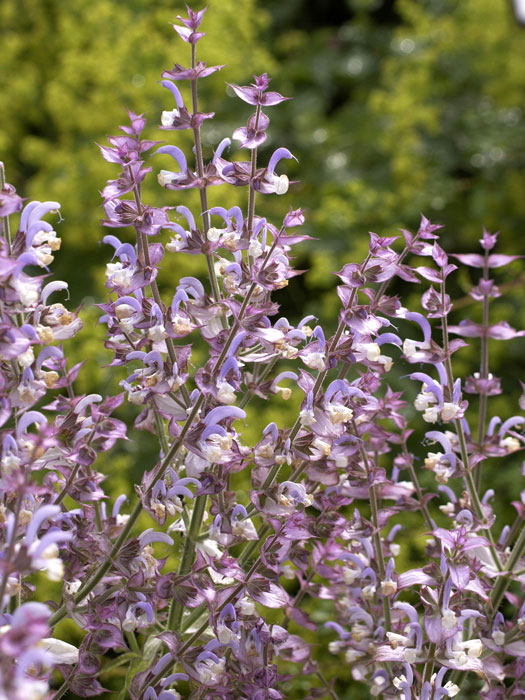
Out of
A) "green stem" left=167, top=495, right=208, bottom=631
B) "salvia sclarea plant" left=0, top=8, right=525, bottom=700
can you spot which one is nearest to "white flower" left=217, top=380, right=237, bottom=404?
"salvia sclarea plant" left=0, top=8, right=525, bottom=700

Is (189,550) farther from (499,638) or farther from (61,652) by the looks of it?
(499,638)

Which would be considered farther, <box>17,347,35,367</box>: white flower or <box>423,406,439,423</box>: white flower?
<box>423,406,439,423</box>: white flower

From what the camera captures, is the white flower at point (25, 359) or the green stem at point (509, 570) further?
the green stem at point (509, 570)

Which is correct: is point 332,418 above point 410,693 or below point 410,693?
above

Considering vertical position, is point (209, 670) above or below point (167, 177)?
below

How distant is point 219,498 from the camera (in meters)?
0.61

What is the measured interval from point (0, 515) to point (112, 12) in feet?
4.61

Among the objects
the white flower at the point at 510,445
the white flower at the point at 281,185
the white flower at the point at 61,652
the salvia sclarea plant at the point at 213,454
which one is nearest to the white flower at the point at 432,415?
the salvia sclarea plant at the point at 213,454

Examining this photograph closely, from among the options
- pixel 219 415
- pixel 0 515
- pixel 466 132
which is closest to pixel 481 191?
pixel 466 132

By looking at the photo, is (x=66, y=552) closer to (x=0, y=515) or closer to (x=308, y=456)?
(x=0, y=515)

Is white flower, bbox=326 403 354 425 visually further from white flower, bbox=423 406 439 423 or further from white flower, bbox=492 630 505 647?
white flower, bbox=492 630 505 647

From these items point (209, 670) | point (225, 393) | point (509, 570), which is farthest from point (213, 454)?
point (509, 570)

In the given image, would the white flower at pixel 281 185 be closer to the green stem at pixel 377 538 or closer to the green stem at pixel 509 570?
the green stem at pixel 377 538

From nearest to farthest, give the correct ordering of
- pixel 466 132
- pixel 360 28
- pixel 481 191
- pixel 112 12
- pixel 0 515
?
pixel 0 515
pixel 112 12
pixel 481 191
pixel 466 132
pixel 360 28
